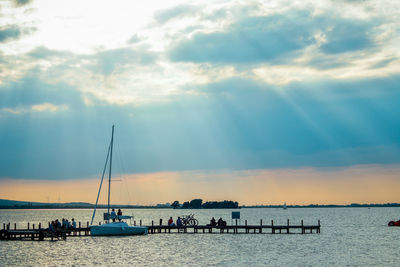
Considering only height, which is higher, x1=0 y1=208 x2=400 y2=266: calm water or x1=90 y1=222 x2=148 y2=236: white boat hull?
x1=90 y1=222 x2=148 y2=236: white boat hull

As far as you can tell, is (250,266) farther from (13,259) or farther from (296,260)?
(13,259)

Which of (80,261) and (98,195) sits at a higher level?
(98,195)

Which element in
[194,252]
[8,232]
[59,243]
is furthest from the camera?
[8,232]

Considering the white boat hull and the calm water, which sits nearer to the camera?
the calm water

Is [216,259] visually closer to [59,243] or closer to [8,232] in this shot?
[59,243]

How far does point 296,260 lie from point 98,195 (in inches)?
1394

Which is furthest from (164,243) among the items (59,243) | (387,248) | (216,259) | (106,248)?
(387,248)

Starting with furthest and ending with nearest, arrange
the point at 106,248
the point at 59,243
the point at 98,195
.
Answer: the point at 98,195, the point at 59,243, the point at 106,248

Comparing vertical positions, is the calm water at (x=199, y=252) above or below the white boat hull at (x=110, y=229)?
below

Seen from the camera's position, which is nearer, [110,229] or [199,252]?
[199,252]

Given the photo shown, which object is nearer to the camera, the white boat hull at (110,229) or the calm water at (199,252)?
the calm water at (199,252)

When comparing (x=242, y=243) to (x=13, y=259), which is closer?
(x=13, y=259)

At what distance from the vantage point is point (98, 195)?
69.6 m

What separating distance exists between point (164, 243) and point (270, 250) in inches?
584
